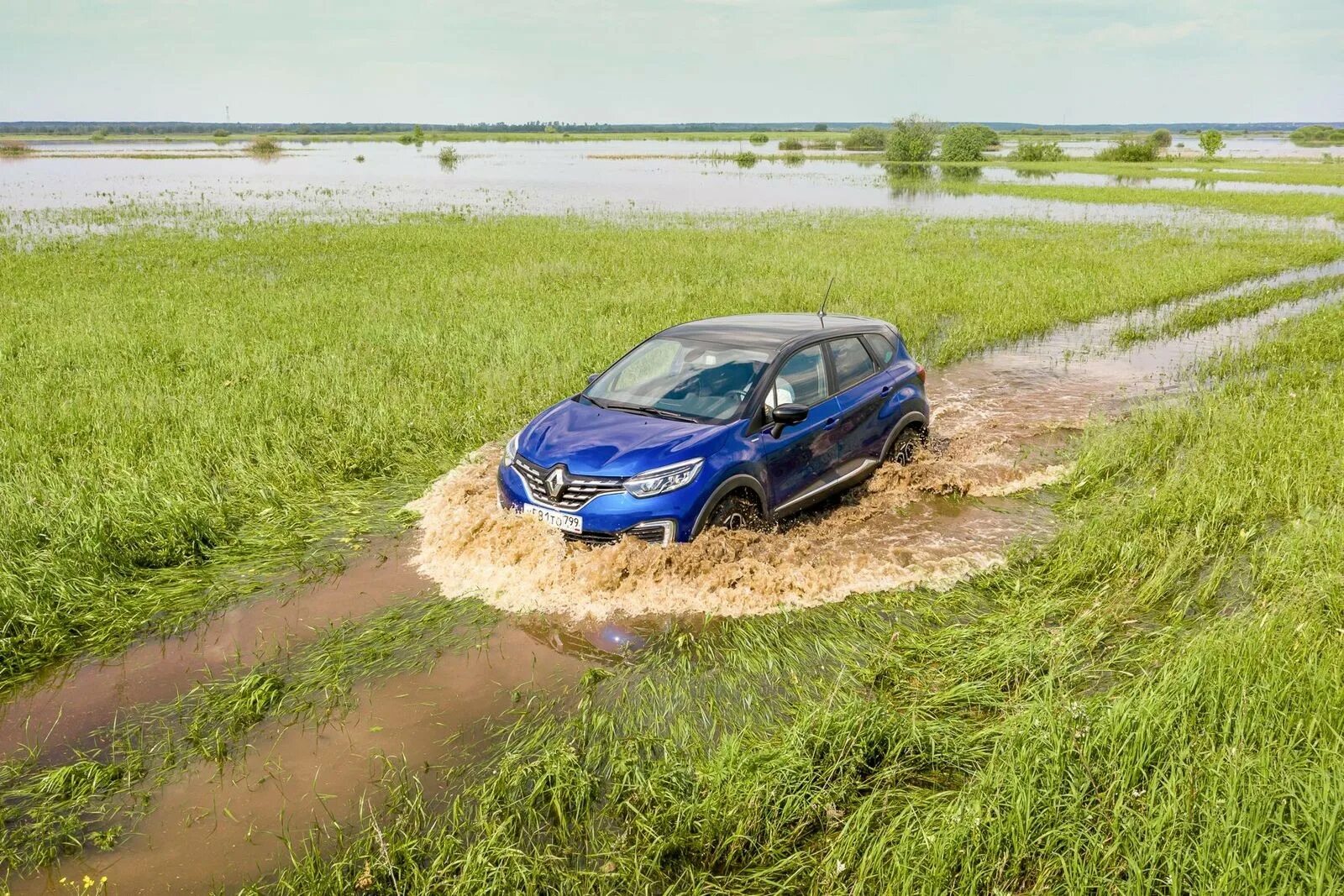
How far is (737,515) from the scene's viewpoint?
6.23m

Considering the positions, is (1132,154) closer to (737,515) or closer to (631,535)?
(737,515)

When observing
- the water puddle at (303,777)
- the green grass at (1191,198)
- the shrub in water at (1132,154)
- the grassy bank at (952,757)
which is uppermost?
the shrub in water at (1132,154)

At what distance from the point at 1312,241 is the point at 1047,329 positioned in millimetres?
17953

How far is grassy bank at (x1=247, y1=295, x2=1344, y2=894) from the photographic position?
3.42 metres

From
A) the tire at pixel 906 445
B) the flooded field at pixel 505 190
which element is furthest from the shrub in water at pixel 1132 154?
the tire at pixel 906 445

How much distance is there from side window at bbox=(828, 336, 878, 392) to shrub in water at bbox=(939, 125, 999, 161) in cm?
9215

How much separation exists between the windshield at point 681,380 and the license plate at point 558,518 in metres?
1.13

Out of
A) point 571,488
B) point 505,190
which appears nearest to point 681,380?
point 571,488

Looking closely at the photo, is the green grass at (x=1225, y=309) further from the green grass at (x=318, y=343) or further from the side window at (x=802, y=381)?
the side window at (x=802, y=381)

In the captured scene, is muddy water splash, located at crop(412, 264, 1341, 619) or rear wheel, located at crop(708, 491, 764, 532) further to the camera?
rear wheel, located at crop(708, 491, 764, 532)

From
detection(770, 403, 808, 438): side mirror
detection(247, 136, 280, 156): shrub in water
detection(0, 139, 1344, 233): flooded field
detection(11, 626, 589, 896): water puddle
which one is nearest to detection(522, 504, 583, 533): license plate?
detection(11, 626, 589, 896): water puddle

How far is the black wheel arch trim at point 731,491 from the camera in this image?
234 inches

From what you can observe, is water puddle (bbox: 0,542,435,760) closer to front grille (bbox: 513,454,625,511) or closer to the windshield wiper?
front grille (bbox: 513,454,625,511)

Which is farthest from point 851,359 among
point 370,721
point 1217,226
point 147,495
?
point 1217,226
